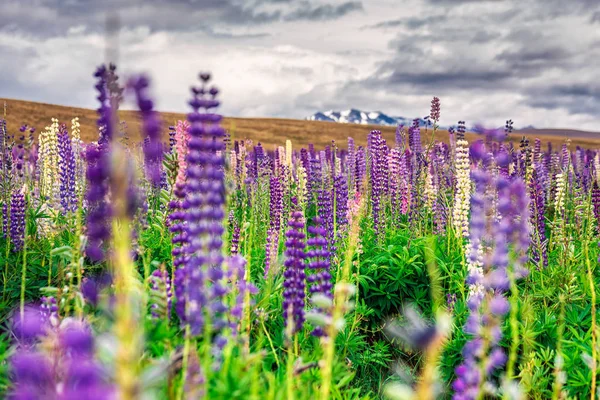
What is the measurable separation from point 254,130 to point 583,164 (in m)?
28.7

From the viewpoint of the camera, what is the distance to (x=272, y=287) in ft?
17.0

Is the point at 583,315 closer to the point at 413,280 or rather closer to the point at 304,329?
the point at 413,280

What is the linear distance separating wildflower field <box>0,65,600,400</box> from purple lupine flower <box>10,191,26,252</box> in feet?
0.09

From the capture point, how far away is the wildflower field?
2.16m

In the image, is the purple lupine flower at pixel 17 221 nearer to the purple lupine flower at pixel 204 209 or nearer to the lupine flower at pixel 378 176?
the lupine flower at pixel 378 176

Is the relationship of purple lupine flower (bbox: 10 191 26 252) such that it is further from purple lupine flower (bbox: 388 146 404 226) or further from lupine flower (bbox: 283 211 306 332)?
purple lupine flower (bbox: 388 146 404 226)

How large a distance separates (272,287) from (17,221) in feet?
10.1

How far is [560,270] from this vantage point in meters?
5.98

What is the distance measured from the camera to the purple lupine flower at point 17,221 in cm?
618

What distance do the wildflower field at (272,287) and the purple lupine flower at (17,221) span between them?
27 mm

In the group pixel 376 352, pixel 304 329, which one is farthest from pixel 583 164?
pixel 304 329

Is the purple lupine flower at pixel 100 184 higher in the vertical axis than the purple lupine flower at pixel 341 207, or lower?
higher

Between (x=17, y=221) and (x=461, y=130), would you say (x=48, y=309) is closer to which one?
(x=17, y=221)

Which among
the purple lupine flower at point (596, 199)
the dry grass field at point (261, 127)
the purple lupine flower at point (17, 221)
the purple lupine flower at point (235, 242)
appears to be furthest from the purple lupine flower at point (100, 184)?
the dry grass field at point (261, 127)
